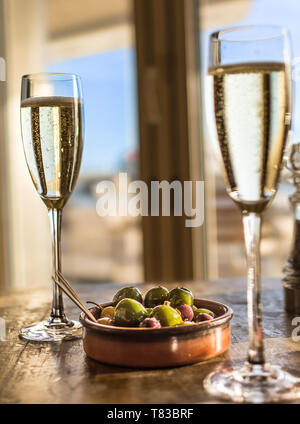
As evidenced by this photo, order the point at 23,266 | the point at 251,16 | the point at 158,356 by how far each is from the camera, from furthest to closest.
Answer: the point at 23,266, the point at 251,16, the point at 158,356

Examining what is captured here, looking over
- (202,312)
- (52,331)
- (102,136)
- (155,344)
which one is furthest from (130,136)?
(155,344)

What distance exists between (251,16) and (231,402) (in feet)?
7.57

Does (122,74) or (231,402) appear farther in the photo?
(122,74)

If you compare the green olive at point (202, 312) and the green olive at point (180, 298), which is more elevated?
the green olive at point (180, 298)

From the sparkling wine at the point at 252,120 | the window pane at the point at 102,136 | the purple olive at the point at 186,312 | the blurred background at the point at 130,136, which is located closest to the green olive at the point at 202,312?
the purple olive at the point at 186,312

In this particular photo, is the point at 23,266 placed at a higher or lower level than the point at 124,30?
lower

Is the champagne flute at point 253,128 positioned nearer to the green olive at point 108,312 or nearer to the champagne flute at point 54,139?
the green olive at point 108,312

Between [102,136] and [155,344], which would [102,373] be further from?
[102,136]

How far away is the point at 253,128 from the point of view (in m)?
0.65

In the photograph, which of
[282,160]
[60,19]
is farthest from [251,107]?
[60,19]

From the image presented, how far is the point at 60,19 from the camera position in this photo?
316 centimetres

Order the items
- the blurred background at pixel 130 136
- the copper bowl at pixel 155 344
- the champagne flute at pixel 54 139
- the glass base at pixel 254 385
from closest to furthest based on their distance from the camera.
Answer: the glass base at pixel 254 385 < the copper bowl at pixel 155 344 < the champagne flute at pixel 54 139 < the blurred background at pixel 130 136

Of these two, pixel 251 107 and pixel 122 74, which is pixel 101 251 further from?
pixel 251 107

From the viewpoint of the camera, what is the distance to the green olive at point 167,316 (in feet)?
2.53
